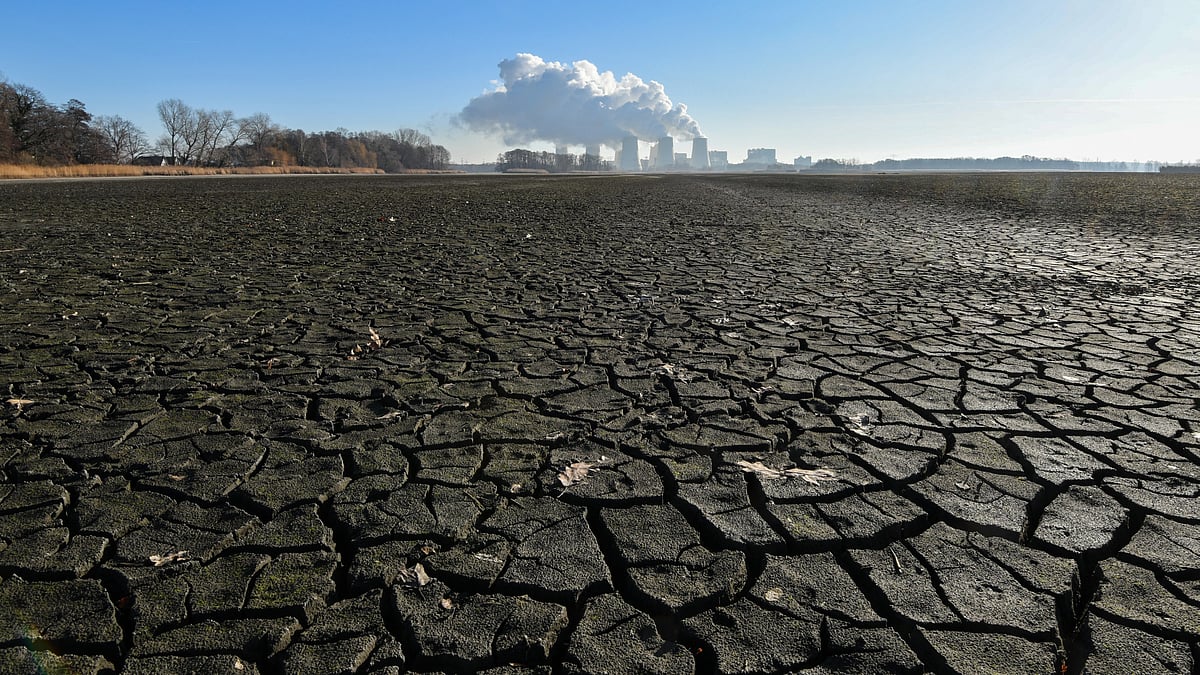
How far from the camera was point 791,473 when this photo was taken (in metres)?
2.78

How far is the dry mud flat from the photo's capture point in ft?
6.10

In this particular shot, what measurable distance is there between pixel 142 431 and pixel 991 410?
4.00 metres

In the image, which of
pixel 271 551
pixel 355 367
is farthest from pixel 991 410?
pixel 355 367

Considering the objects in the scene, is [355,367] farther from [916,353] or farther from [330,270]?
[330,270]

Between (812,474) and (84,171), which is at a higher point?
(84,171)

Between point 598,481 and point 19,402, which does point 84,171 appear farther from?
Result: point 598,481

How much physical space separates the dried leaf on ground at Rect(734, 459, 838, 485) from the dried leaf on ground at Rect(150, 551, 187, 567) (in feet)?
6.53

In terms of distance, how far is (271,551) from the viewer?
223 cm

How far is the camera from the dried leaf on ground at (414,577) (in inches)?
81.3

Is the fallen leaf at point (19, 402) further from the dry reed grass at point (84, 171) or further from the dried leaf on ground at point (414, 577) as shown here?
the dry reed grass at point (84, 171)

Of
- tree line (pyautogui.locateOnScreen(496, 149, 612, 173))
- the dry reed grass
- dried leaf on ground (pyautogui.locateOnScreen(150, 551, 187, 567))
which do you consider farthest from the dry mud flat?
tree line (pyautogui.locateOnScreen(496, 149, 612, 173))

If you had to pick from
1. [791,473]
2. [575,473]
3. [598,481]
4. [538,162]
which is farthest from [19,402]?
[538,162]

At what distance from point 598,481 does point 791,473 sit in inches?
30.2

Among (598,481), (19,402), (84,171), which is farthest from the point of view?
(84,171)
